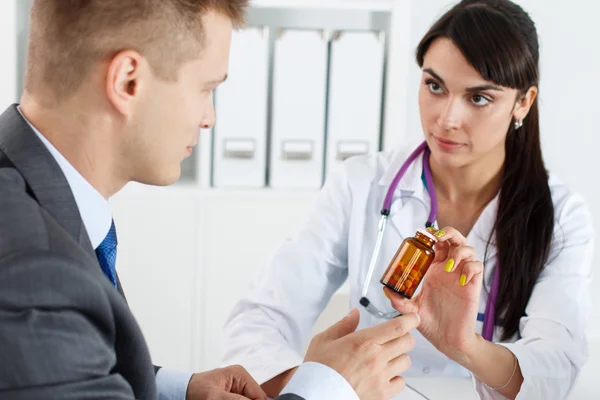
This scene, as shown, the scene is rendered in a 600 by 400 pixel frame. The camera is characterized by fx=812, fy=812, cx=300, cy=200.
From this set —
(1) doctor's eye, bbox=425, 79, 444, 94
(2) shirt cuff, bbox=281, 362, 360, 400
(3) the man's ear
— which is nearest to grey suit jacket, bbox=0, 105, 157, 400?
(3) the man's ear

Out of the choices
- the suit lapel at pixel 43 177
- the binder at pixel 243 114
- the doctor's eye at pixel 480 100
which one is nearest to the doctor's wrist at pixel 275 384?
the suit lapel at pixel 43 177

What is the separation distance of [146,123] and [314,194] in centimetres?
146

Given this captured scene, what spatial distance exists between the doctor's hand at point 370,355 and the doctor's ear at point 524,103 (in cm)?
73

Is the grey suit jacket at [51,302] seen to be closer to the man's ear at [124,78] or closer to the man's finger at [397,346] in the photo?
the man's ear at [124,78]

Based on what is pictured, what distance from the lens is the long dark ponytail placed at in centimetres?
158

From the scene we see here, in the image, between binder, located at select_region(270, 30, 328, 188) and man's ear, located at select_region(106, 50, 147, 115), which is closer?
man's ear, located at select_region(106, 50, 147, 115)

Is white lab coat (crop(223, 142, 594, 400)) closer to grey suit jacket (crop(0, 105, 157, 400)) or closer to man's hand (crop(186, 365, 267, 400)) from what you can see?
man's hand (crop(186, 365, 267, 400))

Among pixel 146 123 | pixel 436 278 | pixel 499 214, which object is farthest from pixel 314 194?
pixel 146 123

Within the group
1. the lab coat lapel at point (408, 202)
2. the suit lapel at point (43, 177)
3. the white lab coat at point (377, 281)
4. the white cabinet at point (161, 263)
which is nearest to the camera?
the suit lapel at point (43, 177)

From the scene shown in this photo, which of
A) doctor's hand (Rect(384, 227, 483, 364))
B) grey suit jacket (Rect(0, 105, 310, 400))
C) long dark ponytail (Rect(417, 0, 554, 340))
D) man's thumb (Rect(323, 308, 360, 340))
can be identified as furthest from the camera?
long dark ponytail (Rect(417, 0, 554, 340))

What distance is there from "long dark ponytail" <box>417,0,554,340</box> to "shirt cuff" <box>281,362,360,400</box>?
0.70 m

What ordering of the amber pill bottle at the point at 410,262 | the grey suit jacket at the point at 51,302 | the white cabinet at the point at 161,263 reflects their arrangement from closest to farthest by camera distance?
1. the grey suit jacket at the point at 51,302
2. the amber pill bottle at the point at 410,262
3. the white cabinet at the point at 161,263

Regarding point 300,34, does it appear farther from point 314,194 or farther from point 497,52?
point 497,52

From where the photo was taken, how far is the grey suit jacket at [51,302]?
0.77 metres
